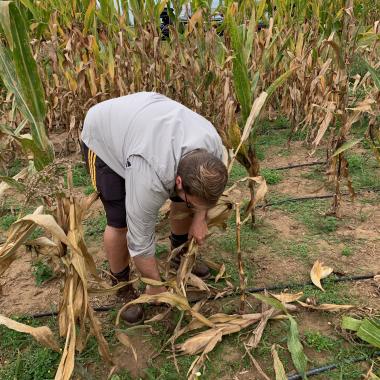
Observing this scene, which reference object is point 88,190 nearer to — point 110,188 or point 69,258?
point 110,188

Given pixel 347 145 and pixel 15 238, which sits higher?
pixel 15 238

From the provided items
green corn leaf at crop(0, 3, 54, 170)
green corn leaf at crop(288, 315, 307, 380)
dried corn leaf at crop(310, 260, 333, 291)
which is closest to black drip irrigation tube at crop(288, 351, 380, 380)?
green corn leaf at crop(288, 315, 307, 380)

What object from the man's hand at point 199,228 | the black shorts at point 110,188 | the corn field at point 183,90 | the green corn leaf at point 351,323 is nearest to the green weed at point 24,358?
the corn field at point 183,90

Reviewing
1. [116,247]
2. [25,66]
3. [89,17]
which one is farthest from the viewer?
[89,17]

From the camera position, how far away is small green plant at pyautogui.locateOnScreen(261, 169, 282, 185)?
11.6ft

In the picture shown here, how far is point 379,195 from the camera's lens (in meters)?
3.21

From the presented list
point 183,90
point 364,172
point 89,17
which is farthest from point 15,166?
point 364,172

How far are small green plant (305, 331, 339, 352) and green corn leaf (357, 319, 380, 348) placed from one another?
145mm

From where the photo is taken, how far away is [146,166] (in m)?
1.71

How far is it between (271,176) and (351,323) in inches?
68.8

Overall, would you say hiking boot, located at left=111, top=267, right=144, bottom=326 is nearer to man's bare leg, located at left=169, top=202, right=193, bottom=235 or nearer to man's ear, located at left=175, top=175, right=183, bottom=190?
man's bare leg, located at left=169, top=202, right=193, bottom=235

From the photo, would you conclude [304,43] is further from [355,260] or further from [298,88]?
[355,260]

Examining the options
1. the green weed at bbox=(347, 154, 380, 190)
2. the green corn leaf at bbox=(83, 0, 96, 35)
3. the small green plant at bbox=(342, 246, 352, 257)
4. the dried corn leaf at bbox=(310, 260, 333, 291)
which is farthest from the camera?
the green corn leaf at bbox=(83, 0, 96, 35)

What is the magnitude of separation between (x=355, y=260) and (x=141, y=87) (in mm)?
2499
